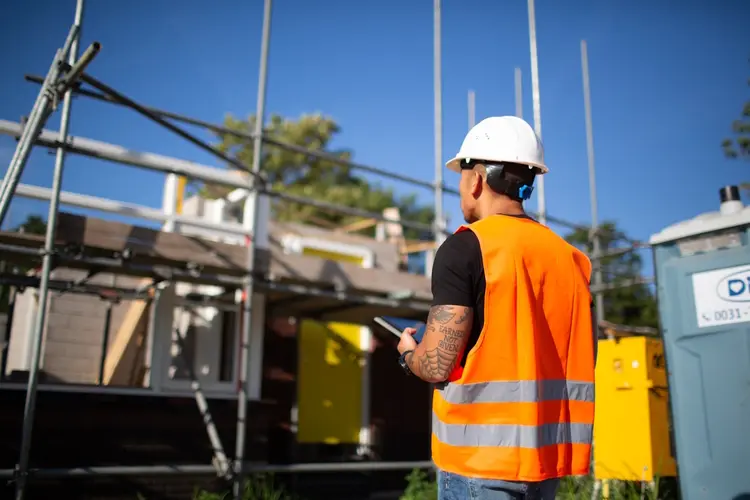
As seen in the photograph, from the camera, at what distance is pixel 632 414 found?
5.57 meters

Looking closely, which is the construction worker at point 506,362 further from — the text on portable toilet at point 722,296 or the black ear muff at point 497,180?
the text on portable toilet at point 722,296

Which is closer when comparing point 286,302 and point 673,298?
point 673,298

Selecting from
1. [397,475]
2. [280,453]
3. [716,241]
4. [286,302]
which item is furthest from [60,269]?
[716,241]

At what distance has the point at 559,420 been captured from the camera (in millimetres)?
1973

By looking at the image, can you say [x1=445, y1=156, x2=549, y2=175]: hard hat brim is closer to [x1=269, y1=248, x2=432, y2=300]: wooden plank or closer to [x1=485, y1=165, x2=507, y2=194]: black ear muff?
[x1=485, y1=165, x2=507, y2=194]: black ear muff

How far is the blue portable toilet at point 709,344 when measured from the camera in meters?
3.81

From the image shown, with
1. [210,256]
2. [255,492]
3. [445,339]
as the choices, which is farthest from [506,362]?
[255,492]

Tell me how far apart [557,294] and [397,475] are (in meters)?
7.85

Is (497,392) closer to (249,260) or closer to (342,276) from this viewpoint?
(249,260)

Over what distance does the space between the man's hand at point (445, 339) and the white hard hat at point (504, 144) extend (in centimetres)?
55

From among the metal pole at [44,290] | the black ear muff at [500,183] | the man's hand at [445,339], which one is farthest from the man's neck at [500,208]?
the metal pole at [44,290]

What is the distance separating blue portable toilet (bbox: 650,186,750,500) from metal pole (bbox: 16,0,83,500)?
4.00 meters

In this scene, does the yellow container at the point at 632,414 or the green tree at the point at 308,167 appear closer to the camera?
the yellow container at the point at 632,414

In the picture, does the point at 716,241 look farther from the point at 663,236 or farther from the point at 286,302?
the point at 286,302
